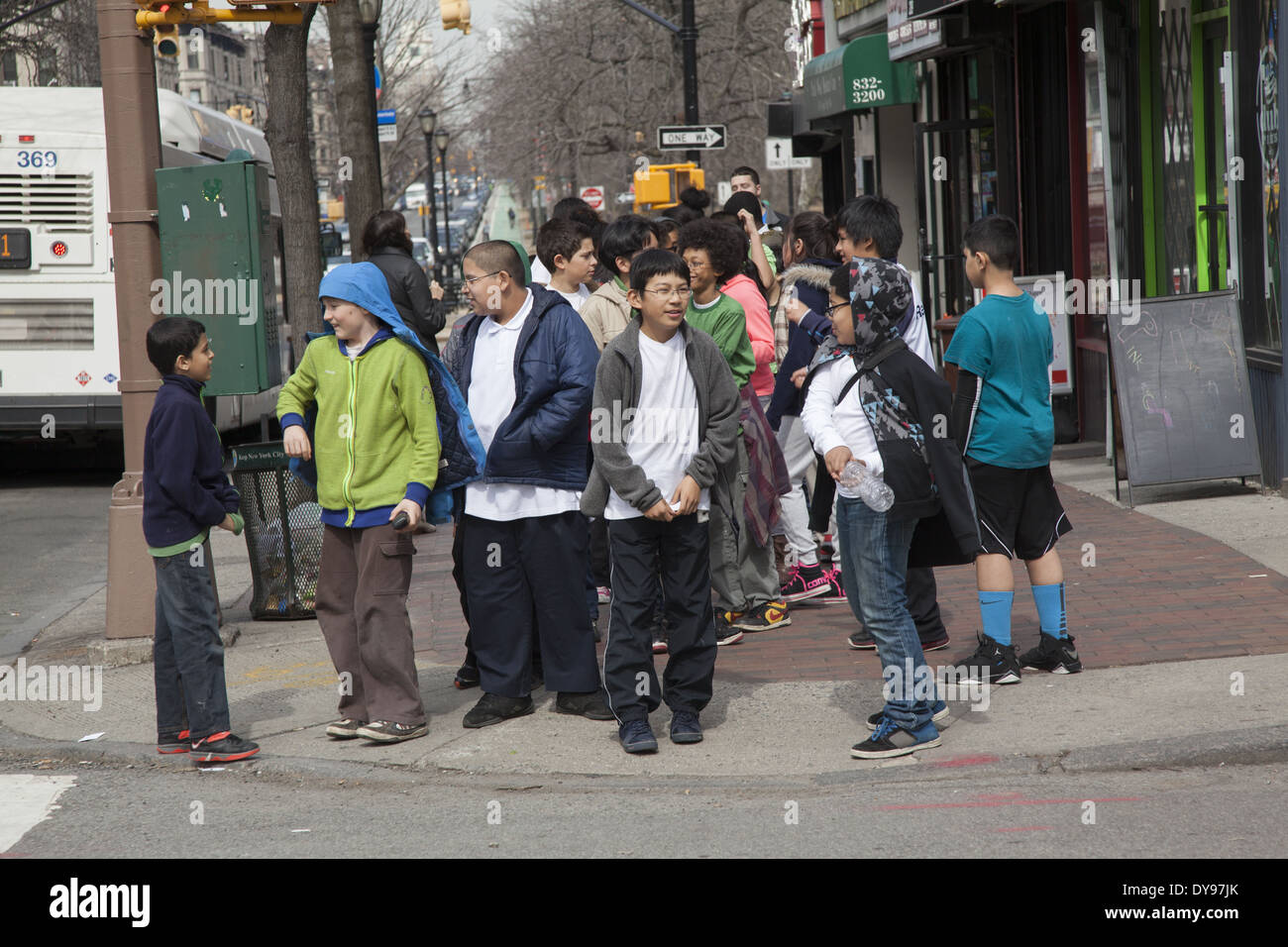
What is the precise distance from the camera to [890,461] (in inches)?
214

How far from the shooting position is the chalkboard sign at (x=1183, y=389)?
9.65 meters

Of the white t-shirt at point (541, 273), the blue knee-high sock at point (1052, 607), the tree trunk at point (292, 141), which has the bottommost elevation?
the blue knee-high sock at point (1052, 607)

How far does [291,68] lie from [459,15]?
7.11m

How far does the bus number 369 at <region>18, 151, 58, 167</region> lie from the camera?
14.2 m

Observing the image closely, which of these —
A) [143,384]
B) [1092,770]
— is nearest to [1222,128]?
[1092,770]

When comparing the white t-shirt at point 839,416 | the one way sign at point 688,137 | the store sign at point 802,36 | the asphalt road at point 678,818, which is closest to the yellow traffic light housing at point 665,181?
the one way sign at point 688,137

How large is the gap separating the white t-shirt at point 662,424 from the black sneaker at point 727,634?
168cm

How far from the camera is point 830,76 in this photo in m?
19.2

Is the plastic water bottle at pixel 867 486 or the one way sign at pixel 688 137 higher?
the one way sign at pixel 688 137

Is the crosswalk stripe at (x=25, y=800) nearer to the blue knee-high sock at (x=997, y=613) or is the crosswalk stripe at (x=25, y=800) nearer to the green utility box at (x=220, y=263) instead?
the green utility box at (x=220, y=263)

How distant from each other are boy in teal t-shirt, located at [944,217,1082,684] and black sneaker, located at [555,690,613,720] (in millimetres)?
1479

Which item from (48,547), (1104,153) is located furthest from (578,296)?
(48,547)
